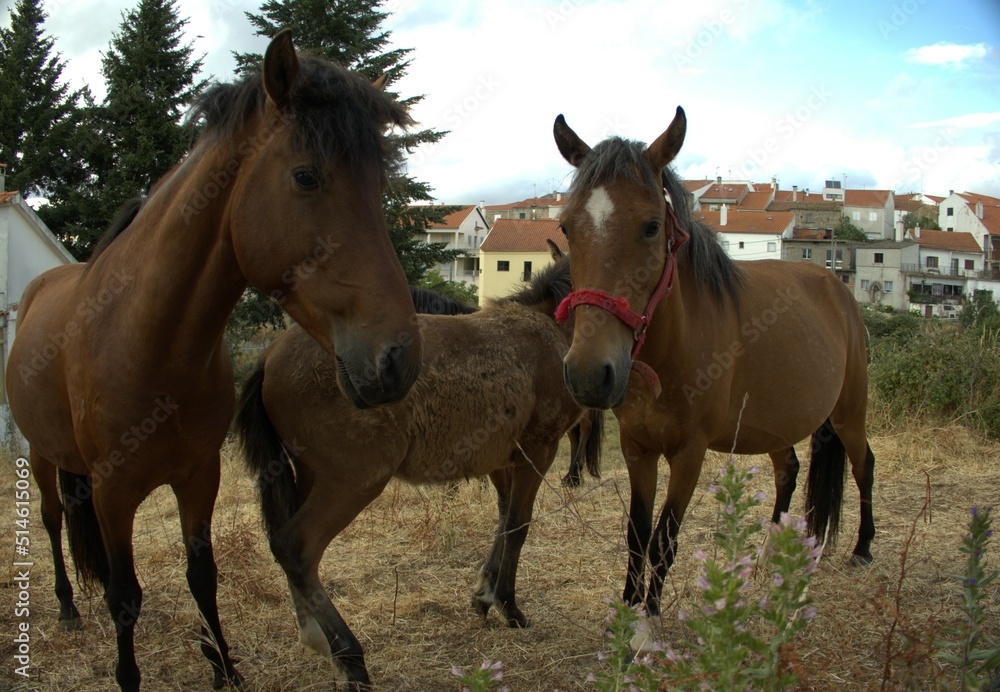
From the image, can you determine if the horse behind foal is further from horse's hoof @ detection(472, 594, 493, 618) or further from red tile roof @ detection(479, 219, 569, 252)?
red tile roof @ detection(479, 219, 569, 252)

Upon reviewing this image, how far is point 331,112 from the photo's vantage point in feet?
7.24

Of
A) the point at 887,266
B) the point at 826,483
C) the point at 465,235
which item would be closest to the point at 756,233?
the point at 887,266

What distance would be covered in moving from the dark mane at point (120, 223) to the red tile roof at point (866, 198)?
95.5 m

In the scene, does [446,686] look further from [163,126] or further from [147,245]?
[163,126]

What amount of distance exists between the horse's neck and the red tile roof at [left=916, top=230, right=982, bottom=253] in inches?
2681

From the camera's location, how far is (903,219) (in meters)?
81.8

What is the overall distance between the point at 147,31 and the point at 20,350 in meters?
19.3

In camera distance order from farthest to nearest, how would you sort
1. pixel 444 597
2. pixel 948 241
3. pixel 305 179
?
1. pixel 948 241
2. pixel 444 597
3. pixel 305 179

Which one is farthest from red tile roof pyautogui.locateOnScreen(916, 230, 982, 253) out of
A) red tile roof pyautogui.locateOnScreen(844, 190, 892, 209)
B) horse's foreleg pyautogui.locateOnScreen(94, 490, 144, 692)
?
horse's foreleg pyautogui.locateOnScreen(94, 490, 144, 692)

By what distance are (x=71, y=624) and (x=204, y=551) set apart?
4.83 feet

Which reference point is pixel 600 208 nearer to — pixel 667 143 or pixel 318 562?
pixel 667 143

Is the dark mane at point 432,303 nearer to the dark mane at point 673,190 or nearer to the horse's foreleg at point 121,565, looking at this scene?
the dark mane at point 673,190

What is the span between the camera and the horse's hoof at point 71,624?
3758mm

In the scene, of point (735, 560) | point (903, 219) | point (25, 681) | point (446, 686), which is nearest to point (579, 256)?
point (735, 560)
